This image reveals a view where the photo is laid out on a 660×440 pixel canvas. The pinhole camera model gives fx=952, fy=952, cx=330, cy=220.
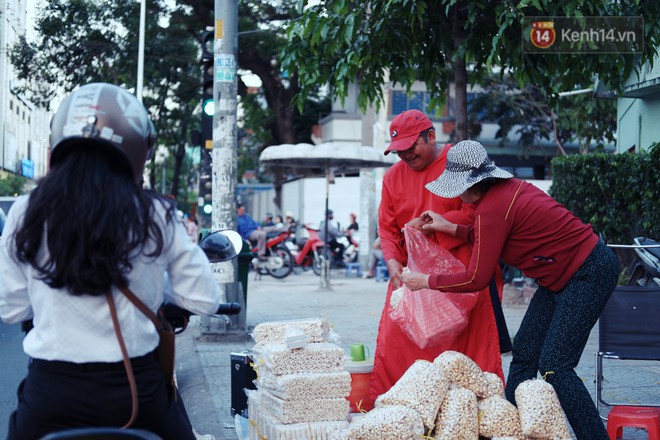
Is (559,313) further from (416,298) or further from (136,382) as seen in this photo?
(136,382)

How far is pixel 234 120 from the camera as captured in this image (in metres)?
9.95

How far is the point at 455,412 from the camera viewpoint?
14.4ft

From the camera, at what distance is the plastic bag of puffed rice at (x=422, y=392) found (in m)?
4.38

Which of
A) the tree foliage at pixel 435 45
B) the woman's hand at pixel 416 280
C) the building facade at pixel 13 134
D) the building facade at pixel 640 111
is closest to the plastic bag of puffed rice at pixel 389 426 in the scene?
the woman's hand at pixel 416 280

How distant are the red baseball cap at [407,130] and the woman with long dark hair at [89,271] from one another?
2630 millimetres

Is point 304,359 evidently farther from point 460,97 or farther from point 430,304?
point 460,97

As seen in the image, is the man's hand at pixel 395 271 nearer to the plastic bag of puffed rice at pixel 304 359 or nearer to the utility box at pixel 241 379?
the plastic bag of puffed rice at pixel 304 359

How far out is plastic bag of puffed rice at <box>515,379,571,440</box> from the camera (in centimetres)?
437

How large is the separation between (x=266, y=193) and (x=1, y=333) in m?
32.8

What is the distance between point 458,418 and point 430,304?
0.85 metres

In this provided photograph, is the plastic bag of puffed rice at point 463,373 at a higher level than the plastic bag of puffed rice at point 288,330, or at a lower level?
lower

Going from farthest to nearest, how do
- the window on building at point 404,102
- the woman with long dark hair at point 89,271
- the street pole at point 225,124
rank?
the window on building at point 404,102, the street pole at point 225,124, the woman with long dark hair at point 89,271

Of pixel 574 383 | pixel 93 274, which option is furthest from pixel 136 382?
pixel 574 383

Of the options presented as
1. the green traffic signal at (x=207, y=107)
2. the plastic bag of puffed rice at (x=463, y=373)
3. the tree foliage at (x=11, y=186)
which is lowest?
the plastic bag of puffed rice at (x=463, y=373)
